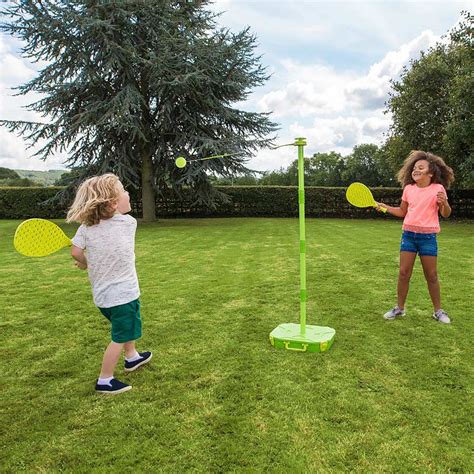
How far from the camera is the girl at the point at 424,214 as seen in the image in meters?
4.44

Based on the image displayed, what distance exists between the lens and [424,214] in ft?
14.6

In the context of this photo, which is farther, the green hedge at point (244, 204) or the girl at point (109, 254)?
the green hedge at point (244, 204)

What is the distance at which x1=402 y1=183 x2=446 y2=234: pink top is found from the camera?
4.43 metres

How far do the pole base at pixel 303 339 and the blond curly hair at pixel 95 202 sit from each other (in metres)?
1.88

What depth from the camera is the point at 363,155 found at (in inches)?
2982

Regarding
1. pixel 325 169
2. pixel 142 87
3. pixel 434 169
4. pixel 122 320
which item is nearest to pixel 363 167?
pixel 325 169

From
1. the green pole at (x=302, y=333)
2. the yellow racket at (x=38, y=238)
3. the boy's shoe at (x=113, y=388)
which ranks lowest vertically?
the boy's shoe at (x=113, y=388)

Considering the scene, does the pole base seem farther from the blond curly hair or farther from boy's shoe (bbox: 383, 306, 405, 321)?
the blond curly hair

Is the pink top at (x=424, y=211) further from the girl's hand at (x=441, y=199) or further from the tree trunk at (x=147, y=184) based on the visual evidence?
the tree trunk at (x=147, y=184)

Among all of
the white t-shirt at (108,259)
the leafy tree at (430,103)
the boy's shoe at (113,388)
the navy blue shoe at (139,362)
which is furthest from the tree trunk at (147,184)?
the boy's shoe at (113,388)

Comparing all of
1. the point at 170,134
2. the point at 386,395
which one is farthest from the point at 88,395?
the point at 170,134

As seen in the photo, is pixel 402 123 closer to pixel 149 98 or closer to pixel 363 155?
pixel 149 98

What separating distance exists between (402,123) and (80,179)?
51.7 feet

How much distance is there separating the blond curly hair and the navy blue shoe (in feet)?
3.99
